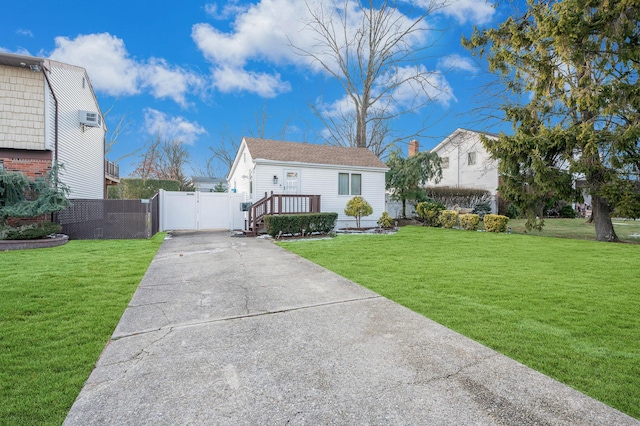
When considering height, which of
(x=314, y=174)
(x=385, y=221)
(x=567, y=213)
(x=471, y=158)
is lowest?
(x=385, y=221)

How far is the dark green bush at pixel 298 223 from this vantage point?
37.5 ft

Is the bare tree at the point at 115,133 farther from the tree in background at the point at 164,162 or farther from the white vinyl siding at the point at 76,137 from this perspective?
the white vinyl siding at the point at 76,137

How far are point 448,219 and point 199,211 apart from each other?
11957 millimetres

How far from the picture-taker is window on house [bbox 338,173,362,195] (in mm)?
16047

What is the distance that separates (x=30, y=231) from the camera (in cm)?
905

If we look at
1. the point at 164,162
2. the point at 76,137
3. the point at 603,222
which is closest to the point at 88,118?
the point at 76,137

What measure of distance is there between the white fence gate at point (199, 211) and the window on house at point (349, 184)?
495 centimetres

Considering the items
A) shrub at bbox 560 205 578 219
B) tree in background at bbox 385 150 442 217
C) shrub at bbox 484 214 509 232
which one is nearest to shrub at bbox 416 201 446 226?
A: tree in background at bbox 385 150 442 217

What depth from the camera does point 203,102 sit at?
107ft

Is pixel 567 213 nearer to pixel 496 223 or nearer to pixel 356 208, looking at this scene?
pixel 496 223

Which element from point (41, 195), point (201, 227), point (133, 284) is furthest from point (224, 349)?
point (201, 227)

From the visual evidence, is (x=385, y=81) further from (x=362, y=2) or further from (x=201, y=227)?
(x=201, y=227)

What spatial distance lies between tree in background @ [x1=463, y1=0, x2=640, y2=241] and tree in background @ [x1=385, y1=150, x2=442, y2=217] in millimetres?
5753

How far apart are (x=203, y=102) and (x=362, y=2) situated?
1880 cm
